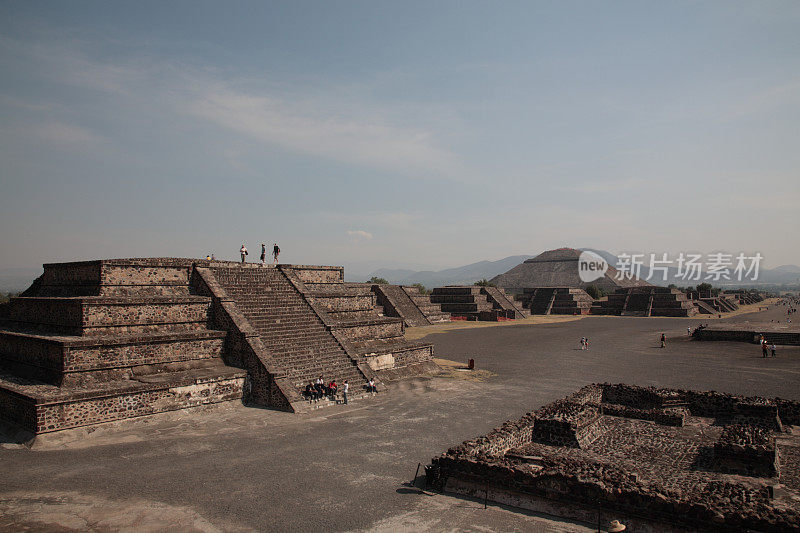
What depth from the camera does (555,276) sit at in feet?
378

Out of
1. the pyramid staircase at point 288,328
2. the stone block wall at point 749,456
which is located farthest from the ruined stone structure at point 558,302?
the stone block wall at point 749,456

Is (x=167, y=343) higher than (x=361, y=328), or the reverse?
(x=361, y=328)

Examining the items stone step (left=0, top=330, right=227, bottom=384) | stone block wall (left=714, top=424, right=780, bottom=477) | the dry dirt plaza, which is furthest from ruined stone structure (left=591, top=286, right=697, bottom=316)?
stone step (left=0, top=330, right=227, bottom=384)

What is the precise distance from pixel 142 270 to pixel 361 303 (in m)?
10.0

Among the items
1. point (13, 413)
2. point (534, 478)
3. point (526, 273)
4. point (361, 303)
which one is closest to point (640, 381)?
point (361, 303)

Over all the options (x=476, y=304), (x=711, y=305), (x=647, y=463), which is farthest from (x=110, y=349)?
(x=711, y=305)

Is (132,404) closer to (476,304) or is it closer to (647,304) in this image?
(476,304)

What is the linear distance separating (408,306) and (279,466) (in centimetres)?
4202

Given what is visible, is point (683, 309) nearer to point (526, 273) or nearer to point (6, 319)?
point (526, 273)

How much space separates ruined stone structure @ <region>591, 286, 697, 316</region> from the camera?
227 feet

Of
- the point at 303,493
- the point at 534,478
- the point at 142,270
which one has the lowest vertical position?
the point at 303,493

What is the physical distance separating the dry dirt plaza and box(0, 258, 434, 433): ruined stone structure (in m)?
0.77

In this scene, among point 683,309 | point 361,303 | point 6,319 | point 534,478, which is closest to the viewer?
point 534,478

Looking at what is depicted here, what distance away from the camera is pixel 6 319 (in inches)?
793
